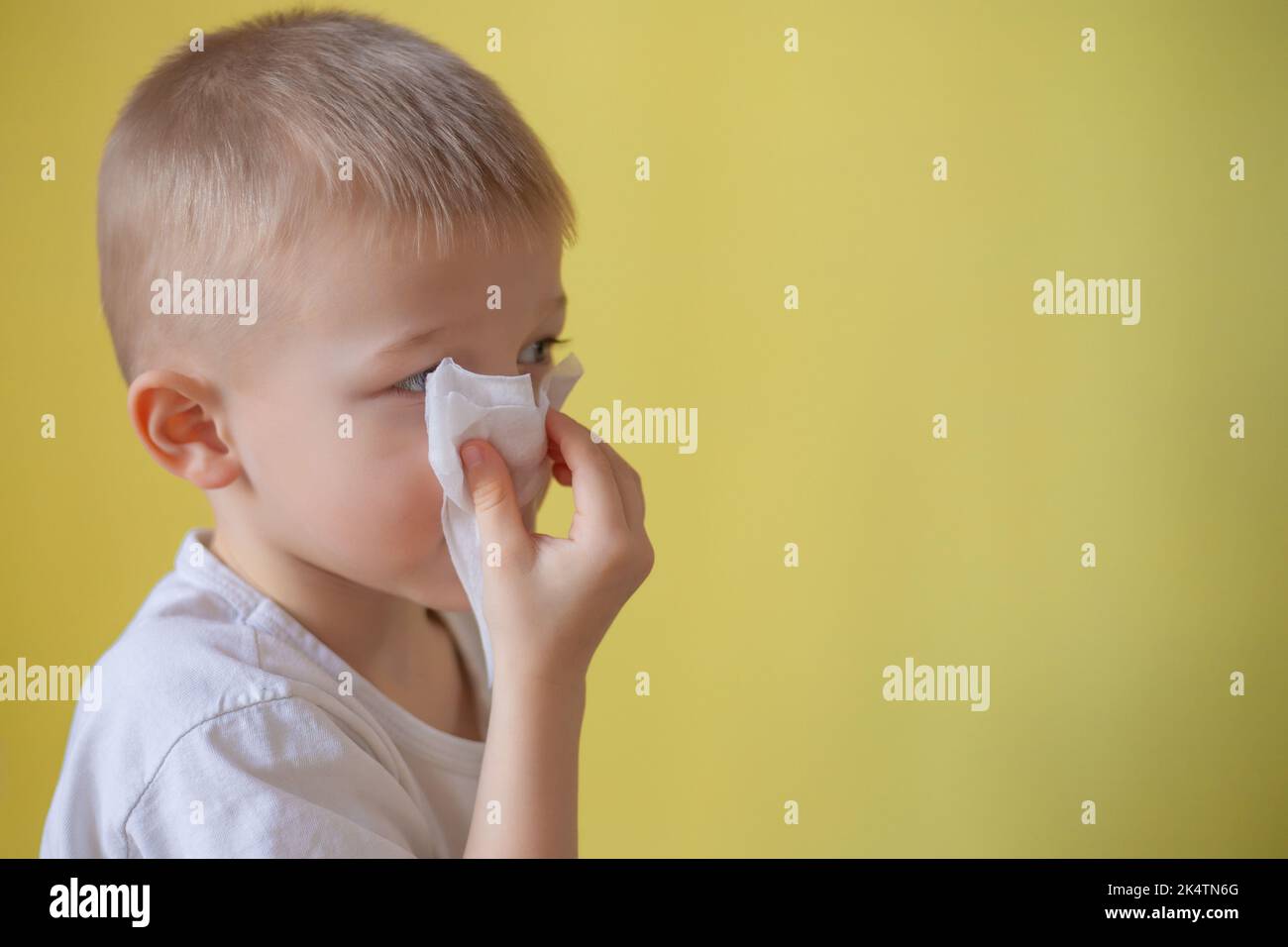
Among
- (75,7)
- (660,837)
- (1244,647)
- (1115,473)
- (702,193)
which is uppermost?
(75,7)

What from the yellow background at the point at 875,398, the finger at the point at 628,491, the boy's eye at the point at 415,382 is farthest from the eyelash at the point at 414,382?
the yellow background at the point at 875,398

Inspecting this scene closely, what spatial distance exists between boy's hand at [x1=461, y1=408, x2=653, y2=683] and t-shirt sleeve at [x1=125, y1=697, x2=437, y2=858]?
124 millimetres

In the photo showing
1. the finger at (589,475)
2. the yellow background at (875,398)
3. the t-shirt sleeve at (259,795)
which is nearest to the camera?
the t-shirt sleeve at (259,795)

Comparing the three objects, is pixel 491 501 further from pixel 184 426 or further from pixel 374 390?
pixel 184 426

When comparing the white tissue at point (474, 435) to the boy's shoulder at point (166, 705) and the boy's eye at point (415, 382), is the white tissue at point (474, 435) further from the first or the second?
the boy's shoulder at point (166, 705)

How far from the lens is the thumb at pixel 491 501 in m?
0.75

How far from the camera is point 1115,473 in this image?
1591mm

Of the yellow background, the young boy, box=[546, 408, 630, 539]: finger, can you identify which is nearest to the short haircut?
the young boy

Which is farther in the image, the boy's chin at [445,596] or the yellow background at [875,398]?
the yellow background at [875,398]

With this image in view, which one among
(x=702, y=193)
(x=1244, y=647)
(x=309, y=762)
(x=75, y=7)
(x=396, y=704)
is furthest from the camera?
(x=1244, y=647)

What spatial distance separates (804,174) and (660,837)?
0.93 metres

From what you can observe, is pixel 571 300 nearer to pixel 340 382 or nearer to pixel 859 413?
pixel 859 413
